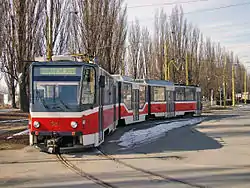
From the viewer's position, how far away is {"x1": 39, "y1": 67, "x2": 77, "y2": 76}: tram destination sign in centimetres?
1356

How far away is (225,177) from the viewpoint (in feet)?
31.6

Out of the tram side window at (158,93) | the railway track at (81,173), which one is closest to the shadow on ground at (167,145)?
the railway track at (81,173)

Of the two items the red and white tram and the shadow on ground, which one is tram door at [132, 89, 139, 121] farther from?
the red and white tram

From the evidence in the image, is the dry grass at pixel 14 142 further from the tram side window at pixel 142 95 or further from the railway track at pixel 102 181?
the tram side window at pixel 142 95

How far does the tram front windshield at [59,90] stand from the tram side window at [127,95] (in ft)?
36.5

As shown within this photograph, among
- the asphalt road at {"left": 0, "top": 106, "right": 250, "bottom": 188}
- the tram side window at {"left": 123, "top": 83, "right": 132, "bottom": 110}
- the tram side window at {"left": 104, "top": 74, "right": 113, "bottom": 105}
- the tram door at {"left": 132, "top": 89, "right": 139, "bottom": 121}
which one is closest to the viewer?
the asphalt road at {"left": 0, "top": 106, "right": 250, "bottom": 188}

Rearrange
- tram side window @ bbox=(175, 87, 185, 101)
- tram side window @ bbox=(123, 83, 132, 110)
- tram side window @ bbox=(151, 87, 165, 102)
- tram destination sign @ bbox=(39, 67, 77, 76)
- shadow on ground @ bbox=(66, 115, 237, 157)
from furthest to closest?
tram side window @ bbox=(175, 87, 185, 101) → tram side window @ bbox=(151, 87, 165, 102) → tram side window @ bbox=(123, 83, 132, 110) → shadow on ground @ bbox=(66, 115, 237, 157) → tram destination sign @ bbox=(39, 67, 77, 76)

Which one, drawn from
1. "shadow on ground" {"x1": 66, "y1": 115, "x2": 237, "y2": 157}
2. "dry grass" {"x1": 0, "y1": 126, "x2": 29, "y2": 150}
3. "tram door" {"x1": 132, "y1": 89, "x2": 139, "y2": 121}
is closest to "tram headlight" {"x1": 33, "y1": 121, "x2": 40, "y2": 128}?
"shadow on ground" {"x1": 66, "y1": 115, "x2": 237, "y2": 157}

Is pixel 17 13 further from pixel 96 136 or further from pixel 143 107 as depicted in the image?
pixel 96 136

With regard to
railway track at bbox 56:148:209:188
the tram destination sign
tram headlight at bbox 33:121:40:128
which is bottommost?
Answer: railway track at bbox 56:148:209:188

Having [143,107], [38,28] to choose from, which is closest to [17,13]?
[38,28]

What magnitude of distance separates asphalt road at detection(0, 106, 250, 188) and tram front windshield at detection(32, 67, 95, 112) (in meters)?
1.59

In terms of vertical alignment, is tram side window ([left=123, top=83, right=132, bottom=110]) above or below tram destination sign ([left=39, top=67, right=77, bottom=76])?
below

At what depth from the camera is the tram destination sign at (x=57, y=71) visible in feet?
44.5
